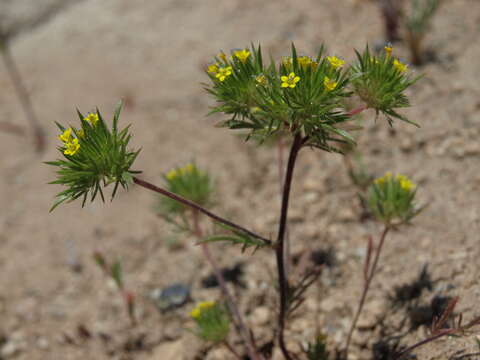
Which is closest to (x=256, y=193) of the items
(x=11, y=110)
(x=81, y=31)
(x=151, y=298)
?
(x=151, y=298)

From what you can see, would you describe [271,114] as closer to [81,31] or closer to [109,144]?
[109,144]

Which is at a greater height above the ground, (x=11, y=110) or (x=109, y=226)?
(x=11, y=110)

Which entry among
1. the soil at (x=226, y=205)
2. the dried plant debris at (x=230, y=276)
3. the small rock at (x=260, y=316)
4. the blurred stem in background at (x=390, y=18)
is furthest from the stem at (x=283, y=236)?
the blurred stem in background at (x=390, y=18)

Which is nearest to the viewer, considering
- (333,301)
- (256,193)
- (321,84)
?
(321,84)

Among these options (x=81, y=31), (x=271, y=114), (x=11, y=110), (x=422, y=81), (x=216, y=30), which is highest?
(x=81, y=31)

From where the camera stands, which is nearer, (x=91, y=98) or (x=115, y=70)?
(x=91, y=98)

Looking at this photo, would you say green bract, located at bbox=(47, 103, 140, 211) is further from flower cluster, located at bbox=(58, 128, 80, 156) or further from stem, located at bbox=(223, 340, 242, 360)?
stem, located at bbox=(223, 340, 242, 360)

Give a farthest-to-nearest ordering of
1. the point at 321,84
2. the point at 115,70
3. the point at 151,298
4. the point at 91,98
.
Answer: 1. the point at 115,70
2. the point at 91,98
3. the point at 151,298
4. the point at 321,84
